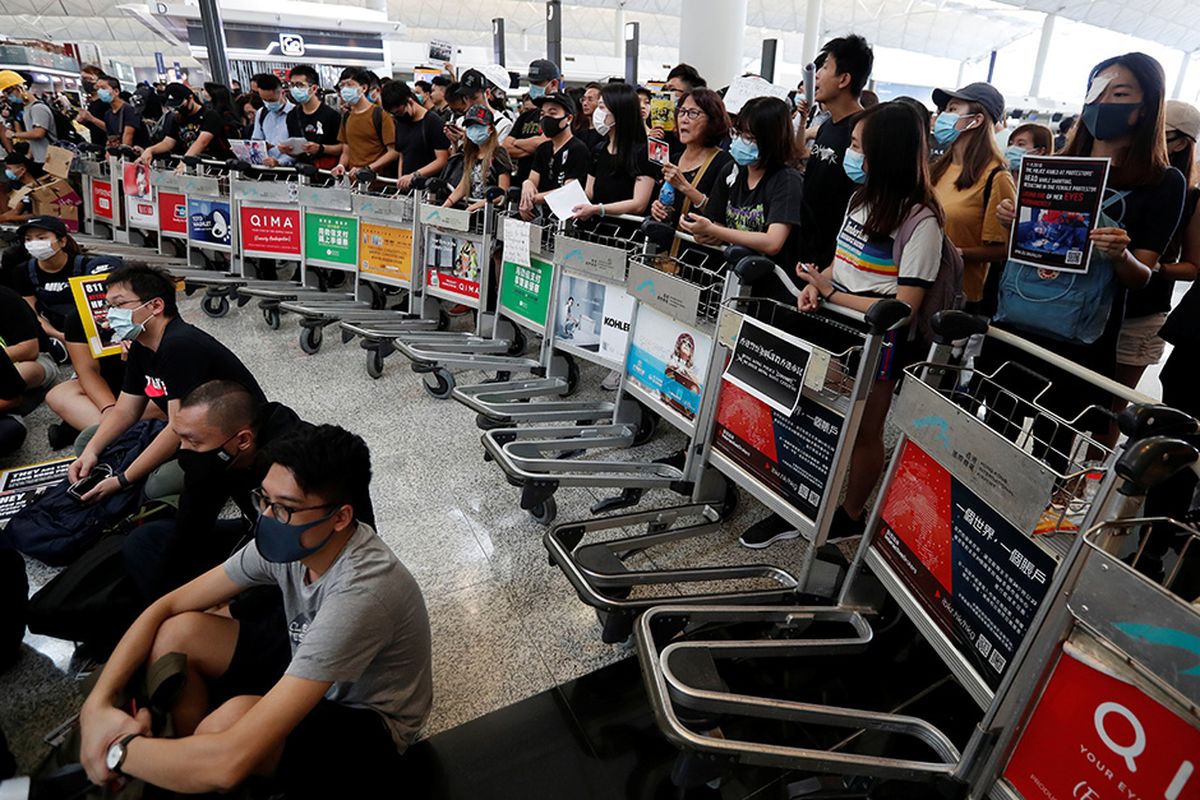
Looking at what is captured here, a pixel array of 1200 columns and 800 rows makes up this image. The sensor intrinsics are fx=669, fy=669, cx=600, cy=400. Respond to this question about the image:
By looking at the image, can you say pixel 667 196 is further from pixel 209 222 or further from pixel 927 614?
pixel 209 222

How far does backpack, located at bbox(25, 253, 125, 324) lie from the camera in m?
4.04

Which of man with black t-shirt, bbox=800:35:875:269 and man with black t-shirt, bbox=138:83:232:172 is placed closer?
man with black t-shirt, bbox=800:35:875:269

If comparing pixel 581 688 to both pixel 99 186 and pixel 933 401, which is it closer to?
pixel 933 401

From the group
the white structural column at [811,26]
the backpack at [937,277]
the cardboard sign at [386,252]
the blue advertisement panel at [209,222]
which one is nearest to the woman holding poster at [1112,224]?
the backpack at [937,277]

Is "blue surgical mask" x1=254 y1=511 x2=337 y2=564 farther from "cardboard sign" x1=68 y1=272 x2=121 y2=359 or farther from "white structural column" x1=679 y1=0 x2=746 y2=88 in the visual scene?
"white structural column" x1=679 y1=0 x2=746 y2=88

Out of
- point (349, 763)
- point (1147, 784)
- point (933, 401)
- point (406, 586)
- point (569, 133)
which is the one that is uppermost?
point (569, 133)

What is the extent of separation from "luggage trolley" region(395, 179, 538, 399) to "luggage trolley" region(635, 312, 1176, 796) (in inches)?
93.3

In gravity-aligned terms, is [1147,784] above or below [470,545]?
above

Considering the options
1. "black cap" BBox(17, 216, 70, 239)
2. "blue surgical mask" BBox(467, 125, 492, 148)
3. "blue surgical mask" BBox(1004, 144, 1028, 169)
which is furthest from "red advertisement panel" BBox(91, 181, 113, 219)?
"blue surgical mask" BBox(1004, 144, 1028, 169)

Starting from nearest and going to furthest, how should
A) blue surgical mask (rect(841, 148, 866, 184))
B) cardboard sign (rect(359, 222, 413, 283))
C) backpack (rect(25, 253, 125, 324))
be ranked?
blue surgical mask (rect(841, 148, 866, 184)) → backpack (rect(25, 253, 125, 324)) → cardboard sign (rect(359, 222, 413, 283))

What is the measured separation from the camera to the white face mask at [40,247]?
3971 mm

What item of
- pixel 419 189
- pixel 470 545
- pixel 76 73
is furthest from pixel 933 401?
pixel 76 73

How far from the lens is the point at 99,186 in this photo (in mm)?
7312

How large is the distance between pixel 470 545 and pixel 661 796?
132 cm
